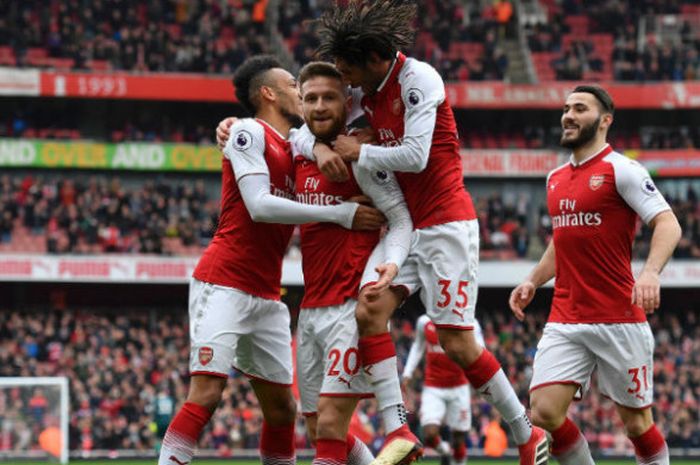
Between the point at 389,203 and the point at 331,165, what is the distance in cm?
44

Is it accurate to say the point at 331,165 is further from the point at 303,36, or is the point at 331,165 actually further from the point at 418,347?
the point at 303,36

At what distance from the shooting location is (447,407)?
54.4ft

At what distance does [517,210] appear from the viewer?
35.7 metres

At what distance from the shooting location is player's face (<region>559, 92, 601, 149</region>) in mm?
8891

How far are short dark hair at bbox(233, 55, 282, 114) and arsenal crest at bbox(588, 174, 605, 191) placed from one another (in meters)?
2.31

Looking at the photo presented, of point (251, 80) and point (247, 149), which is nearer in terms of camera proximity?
point (247, 149)

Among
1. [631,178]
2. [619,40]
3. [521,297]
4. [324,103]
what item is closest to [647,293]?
[631,178]

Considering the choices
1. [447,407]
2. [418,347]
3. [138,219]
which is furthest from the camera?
[138,219]

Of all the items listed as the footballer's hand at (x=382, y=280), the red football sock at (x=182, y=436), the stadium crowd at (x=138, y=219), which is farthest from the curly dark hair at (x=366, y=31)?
the stadium crowd at (x=138, y=219)

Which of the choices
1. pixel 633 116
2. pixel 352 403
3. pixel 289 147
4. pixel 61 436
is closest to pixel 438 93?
pixel 289 147

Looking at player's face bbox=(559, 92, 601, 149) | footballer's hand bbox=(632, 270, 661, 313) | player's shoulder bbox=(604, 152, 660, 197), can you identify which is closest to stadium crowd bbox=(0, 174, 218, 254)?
player's face bbox=(559, 92, 601, 149)

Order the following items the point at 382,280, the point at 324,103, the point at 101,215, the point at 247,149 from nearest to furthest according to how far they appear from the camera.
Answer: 1. the point at 382,280
2. the point at 324,103
3. the point at 247,149
4. the point at 101,215

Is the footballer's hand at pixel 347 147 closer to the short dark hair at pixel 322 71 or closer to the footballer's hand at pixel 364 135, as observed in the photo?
the footballer's hand at pixel 364 135

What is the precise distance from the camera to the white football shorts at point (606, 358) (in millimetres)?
8734
